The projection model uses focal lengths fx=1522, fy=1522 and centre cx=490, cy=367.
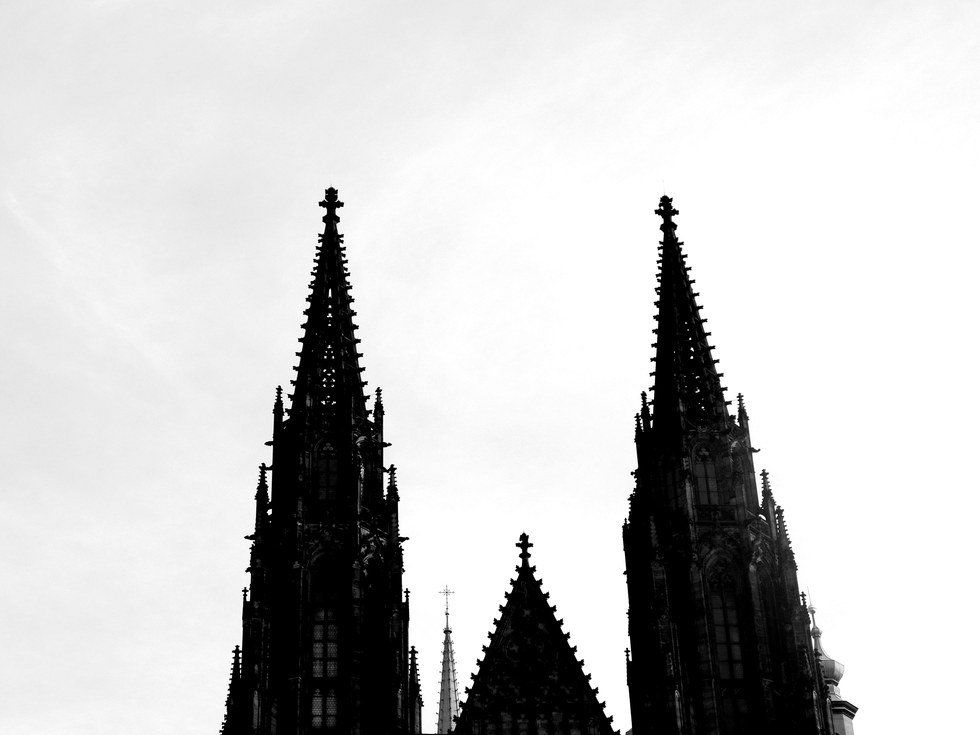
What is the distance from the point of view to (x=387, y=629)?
4369 cm

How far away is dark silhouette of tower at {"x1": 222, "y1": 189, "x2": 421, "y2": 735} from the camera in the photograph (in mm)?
42625

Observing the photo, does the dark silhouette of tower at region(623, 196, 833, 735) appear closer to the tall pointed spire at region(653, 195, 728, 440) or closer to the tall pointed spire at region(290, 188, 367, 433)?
the tall pointed spire at region(653, 195, 728, 440)

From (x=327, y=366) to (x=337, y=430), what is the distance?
Result: 10.3 ft

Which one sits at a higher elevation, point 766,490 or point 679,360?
point 679,360

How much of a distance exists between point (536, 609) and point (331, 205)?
1800cm

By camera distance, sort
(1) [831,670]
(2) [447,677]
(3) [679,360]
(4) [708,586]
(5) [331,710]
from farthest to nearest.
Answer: (2) [447,677] → (1) [831,670] → (3) [679,360] → (4) [708,586] → (5) [331,710]

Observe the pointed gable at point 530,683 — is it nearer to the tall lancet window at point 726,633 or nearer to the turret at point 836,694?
the tall lancet window at point 726,633

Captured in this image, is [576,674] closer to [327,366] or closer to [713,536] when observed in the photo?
[713,536]

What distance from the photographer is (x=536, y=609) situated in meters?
45.6

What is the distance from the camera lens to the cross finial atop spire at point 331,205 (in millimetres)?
55344

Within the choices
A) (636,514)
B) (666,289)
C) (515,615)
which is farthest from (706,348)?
(515,615)

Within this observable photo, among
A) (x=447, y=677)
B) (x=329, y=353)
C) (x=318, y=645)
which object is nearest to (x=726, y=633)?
(x=318, y=645)

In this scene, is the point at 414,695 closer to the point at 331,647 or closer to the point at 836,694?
the point at 331,647

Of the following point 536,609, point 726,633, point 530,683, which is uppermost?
point 536,609
